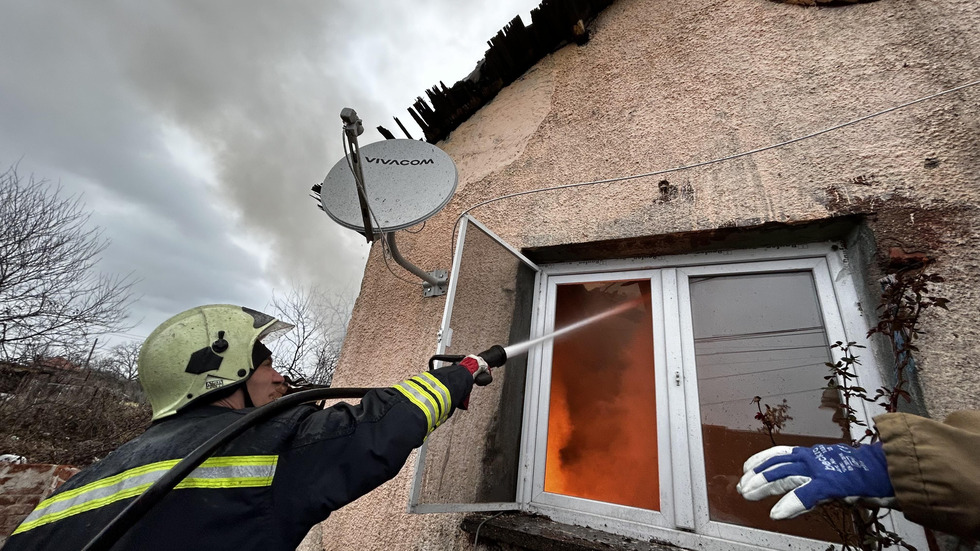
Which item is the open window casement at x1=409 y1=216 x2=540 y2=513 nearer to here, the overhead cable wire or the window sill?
the window sill

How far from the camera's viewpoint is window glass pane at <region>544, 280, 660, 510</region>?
2.09 meters

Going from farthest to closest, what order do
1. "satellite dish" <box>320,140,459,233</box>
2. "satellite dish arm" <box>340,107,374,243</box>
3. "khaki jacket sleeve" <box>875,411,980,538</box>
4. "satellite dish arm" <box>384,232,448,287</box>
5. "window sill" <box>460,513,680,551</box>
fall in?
"satellite dish arm" <box>384,232,448,287</box>
"satellite dish" <box>320,140,459,233</box>
"satellite dish arm" <box>340,107,374,243</box>
"window sill" <box>460,513,680,551</box>
"khaki jacket sleeve" <box>875,411,980,538</box>

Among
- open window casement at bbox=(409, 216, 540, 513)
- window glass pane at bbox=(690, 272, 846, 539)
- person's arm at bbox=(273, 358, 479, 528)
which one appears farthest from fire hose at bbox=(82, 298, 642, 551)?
window glass pane at bbox=(690, 272, 846, 539)

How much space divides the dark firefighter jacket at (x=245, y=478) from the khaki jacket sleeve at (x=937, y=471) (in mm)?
1283

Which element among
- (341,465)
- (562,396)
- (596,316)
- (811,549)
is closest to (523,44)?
(596,316)

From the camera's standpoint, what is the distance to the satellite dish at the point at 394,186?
231 cm

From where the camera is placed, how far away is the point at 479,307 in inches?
88.2

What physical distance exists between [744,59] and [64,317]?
14.1m

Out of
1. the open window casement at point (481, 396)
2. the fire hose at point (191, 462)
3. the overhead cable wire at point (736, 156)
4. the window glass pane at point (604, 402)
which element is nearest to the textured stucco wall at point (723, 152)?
the overhead cable wire at point (736, 156)

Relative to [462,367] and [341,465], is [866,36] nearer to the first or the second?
[462,367]

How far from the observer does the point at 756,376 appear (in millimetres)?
1901

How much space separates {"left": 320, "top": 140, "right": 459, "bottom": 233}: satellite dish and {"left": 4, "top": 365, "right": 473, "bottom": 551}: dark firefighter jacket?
121 cm

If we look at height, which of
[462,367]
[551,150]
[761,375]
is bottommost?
[462,367]

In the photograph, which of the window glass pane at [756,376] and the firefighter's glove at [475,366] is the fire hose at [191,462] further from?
the window glass pane at [756,376]
